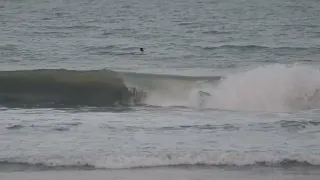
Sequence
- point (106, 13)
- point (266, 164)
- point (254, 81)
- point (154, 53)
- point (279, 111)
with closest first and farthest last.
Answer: point (266, 164), point (279, 111), point (254, 81), point (154, 53), point (106, 13)

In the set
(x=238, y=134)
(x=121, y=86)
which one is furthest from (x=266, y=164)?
(x=121, y=86)

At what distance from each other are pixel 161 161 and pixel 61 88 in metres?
7.77

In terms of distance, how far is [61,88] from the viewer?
16031mm

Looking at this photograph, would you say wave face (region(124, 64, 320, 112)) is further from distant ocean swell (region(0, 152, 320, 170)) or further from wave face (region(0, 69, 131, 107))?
distant ocean swell (region(0, 152, 320, 170))

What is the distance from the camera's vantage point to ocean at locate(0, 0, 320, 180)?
28.3ft

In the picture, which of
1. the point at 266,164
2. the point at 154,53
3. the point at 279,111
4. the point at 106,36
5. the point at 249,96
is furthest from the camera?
the point at 106,36

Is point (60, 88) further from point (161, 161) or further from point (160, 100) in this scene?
point (161, 161)

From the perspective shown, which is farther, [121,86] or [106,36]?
[106,36]

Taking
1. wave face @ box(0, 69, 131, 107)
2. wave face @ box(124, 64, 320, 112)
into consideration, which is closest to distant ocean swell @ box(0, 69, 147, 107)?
wave face @ box(0, 69, 131, 107)

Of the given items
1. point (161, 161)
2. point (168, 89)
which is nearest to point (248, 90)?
point (168, 89)

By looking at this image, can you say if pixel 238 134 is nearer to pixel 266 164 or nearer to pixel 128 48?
pixel 266 164

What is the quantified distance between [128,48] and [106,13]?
1639 cm

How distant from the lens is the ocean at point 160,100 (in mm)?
8641

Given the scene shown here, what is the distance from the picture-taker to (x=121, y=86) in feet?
52.1
